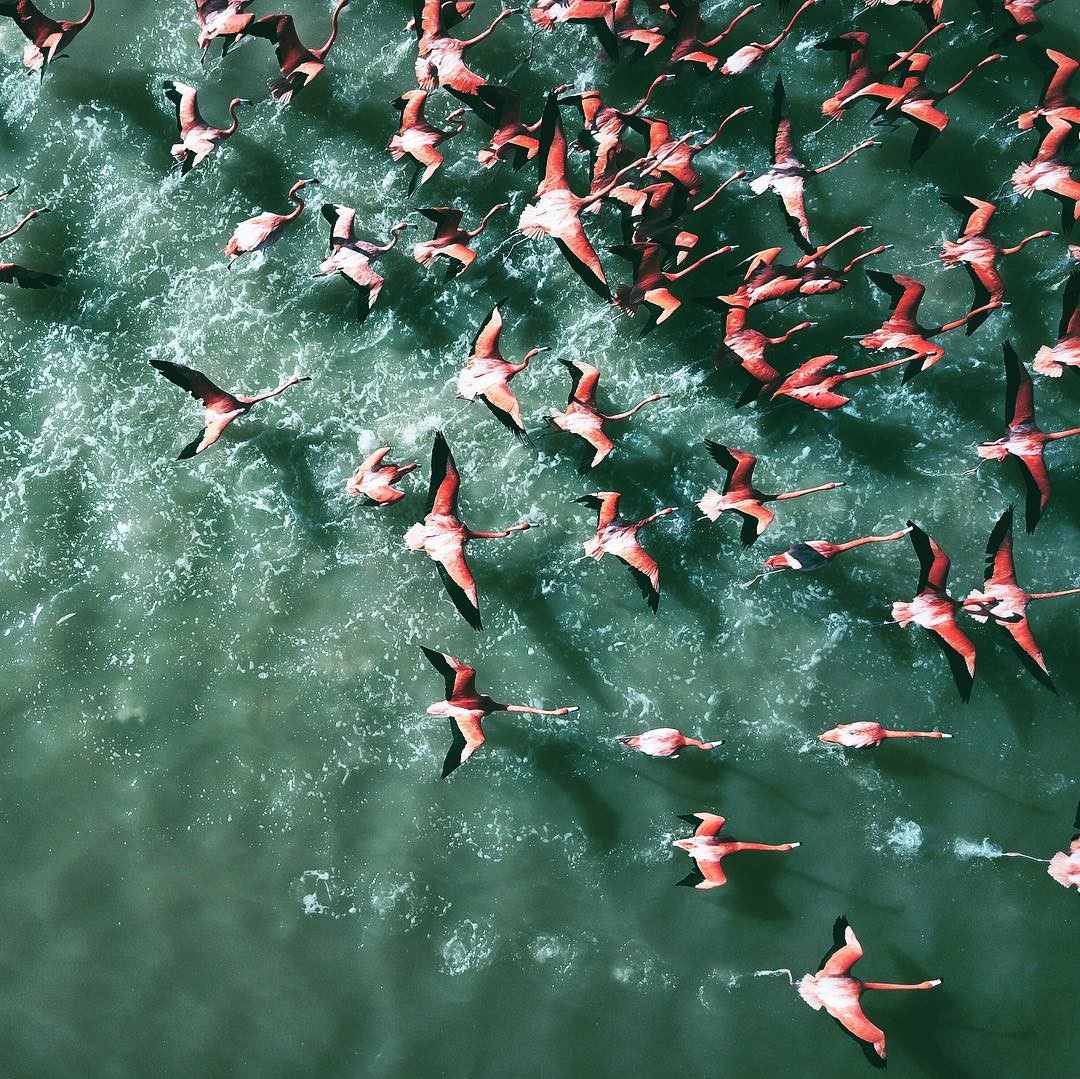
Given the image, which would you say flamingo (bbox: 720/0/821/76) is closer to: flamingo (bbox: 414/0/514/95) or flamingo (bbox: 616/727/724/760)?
flamingo (bbox: 414/0/514/95)

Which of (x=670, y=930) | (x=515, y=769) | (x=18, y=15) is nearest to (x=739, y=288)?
(x=515, y=769)

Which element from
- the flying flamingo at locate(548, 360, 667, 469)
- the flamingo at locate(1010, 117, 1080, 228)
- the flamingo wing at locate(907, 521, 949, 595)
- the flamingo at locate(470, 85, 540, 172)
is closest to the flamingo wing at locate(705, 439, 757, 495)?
the flying flamingo at locate(548, 360, 667, 469)

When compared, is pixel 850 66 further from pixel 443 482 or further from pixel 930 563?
pixel 443 482

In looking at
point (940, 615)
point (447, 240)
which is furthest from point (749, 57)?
point (940, 615)

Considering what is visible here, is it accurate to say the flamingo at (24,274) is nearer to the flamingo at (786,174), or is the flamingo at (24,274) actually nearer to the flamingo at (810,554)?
the flamingo at (786,174)

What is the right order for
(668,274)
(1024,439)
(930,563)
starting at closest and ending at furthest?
(930,563)
(1024,439)
(668,274)

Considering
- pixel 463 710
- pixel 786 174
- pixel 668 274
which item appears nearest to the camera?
pixel 463 710

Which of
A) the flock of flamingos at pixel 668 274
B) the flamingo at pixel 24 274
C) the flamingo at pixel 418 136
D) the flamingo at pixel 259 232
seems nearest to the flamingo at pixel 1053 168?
the flock of flamingos at pixel 668 274

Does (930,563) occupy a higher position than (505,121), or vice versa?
(505,121)

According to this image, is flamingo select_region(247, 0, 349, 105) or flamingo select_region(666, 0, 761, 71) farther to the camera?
flamingo select_region(666, 0, 761, 71)
